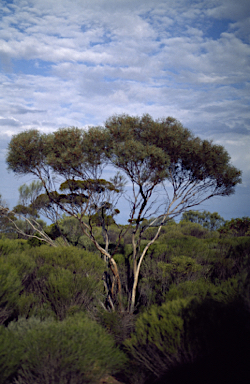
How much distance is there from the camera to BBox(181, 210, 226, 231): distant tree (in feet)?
124

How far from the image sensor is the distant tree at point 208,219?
37.9 metres

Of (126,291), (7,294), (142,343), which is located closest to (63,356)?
(142,343)

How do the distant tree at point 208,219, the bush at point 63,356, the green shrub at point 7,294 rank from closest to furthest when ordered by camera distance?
the bush at point 63,356 → the green shrub at point 7,294 → the distant tree at point 208,219

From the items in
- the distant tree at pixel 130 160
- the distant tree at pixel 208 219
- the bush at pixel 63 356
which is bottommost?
the bush at pixel 63 356

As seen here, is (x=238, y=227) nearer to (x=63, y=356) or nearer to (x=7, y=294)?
(x=7, y=294)

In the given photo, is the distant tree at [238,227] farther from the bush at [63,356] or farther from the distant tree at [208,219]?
the bush at [63,356]

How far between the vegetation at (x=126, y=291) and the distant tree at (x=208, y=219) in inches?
906

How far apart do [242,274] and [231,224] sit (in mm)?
22491

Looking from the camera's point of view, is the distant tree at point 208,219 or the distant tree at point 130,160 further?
the distant tree at point 208,219

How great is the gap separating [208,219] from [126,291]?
2864cm

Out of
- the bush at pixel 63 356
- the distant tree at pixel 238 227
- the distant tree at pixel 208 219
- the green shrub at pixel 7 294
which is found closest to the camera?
the bush at pixel 63 356

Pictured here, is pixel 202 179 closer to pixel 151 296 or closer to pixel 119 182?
pixel 119 182

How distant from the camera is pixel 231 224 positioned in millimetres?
25625

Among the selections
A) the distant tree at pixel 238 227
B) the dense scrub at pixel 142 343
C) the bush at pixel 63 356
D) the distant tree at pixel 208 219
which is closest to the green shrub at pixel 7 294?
the dense scrub at pixel 142 343
